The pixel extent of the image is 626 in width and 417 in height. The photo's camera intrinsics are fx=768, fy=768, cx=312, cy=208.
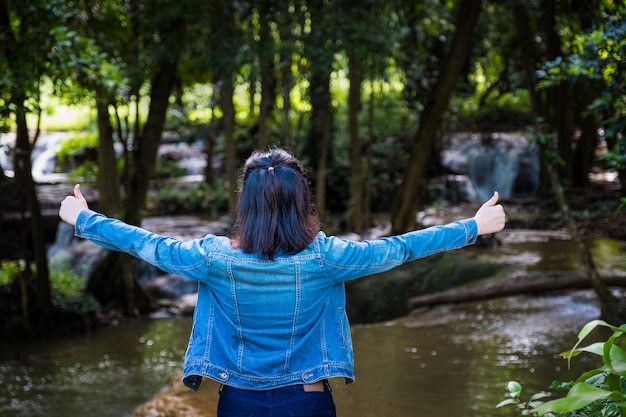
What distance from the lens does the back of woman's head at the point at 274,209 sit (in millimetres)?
2346

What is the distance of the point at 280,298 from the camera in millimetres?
2336

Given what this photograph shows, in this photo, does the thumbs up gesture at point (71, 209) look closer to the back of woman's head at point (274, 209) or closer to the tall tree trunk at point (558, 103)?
the back of woman's head at point (274, 209)

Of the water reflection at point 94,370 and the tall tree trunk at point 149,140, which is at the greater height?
the tall tree trunk at point 149,140

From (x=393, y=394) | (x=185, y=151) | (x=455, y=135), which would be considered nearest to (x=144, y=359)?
(x=393, y=394)

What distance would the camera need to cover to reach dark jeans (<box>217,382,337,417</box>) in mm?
2322

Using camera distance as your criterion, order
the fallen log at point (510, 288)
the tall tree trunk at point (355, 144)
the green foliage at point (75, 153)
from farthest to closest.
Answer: the green foliage at point (75, 153), the tall tree trunk at point (355, 144), the fallen log at point (510, 288)

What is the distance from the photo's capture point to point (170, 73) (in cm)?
1125

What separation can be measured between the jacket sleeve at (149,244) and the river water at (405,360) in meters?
2.49

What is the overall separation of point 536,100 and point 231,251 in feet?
35.6

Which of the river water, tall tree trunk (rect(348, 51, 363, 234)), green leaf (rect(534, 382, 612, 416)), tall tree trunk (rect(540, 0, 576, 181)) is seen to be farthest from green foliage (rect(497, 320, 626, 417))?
tall tree trunk (rect(540, 0, 576, 181))

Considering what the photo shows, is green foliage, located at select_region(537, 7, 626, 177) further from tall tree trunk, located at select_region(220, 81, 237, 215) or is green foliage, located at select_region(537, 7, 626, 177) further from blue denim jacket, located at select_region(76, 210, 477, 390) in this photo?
tall tree trunk, located at select_region(220, 81, 237, 215)

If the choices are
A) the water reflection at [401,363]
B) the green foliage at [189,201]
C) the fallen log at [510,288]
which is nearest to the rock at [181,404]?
the water reflection at [401,363]

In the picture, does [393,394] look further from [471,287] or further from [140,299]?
[140,299]

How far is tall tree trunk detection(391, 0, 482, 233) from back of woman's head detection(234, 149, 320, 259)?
7.38 metres
